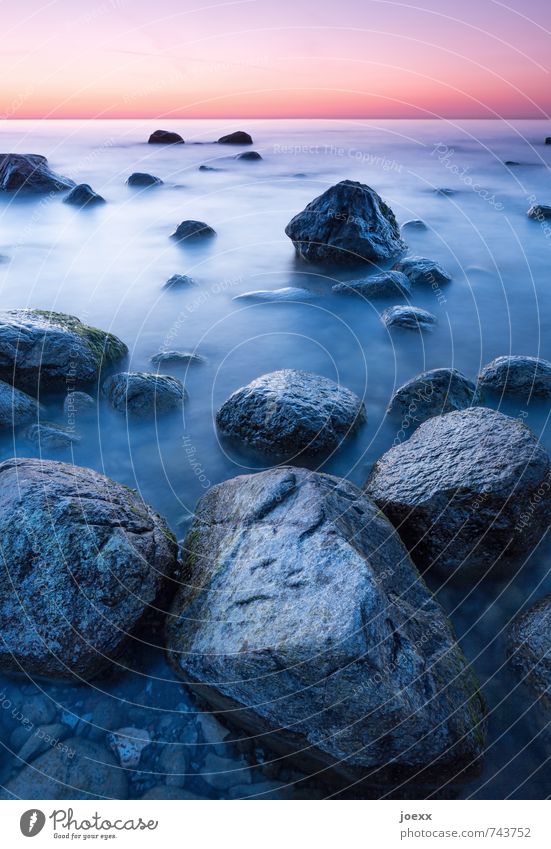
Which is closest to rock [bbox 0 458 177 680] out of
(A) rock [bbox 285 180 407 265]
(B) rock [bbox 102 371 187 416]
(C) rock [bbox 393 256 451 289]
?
(B) rock [bbox 102 371 187 416]

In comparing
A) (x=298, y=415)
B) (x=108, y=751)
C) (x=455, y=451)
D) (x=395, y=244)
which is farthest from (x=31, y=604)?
(x=395, y=244)

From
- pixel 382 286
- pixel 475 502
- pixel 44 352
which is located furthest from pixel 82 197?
pixel 475 502

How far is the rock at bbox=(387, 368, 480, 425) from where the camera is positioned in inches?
218

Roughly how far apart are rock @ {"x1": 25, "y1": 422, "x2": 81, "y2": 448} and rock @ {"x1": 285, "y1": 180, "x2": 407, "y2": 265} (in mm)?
6555

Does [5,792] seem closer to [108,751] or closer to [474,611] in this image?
[108,751]

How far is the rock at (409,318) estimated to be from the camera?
Result: 25.3 feet

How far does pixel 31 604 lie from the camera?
300 centimetres

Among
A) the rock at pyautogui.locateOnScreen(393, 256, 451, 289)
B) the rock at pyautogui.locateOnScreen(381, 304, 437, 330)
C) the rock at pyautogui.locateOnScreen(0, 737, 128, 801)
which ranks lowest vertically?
the rock at pyautogui.locateOnScreen(0, 737, 128, 801)

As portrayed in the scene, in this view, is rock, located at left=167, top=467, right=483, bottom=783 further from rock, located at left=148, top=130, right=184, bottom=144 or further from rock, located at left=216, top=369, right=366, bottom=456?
rock, located at left=148, top=130, right=184, bottom=144

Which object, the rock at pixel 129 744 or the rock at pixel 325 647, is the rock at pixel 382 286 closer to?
the rock at pixel 325 647

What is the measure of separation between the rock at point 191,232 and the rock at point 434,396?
7.75 metres

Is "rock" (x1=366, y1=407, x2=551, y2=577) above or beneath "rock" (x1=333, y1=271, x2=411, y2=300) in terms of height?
beneath

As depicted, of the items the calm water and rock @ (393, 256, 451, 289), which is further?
rock @ (393, 256, 451, 289)

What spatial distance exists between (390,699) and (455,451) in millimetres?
2086
